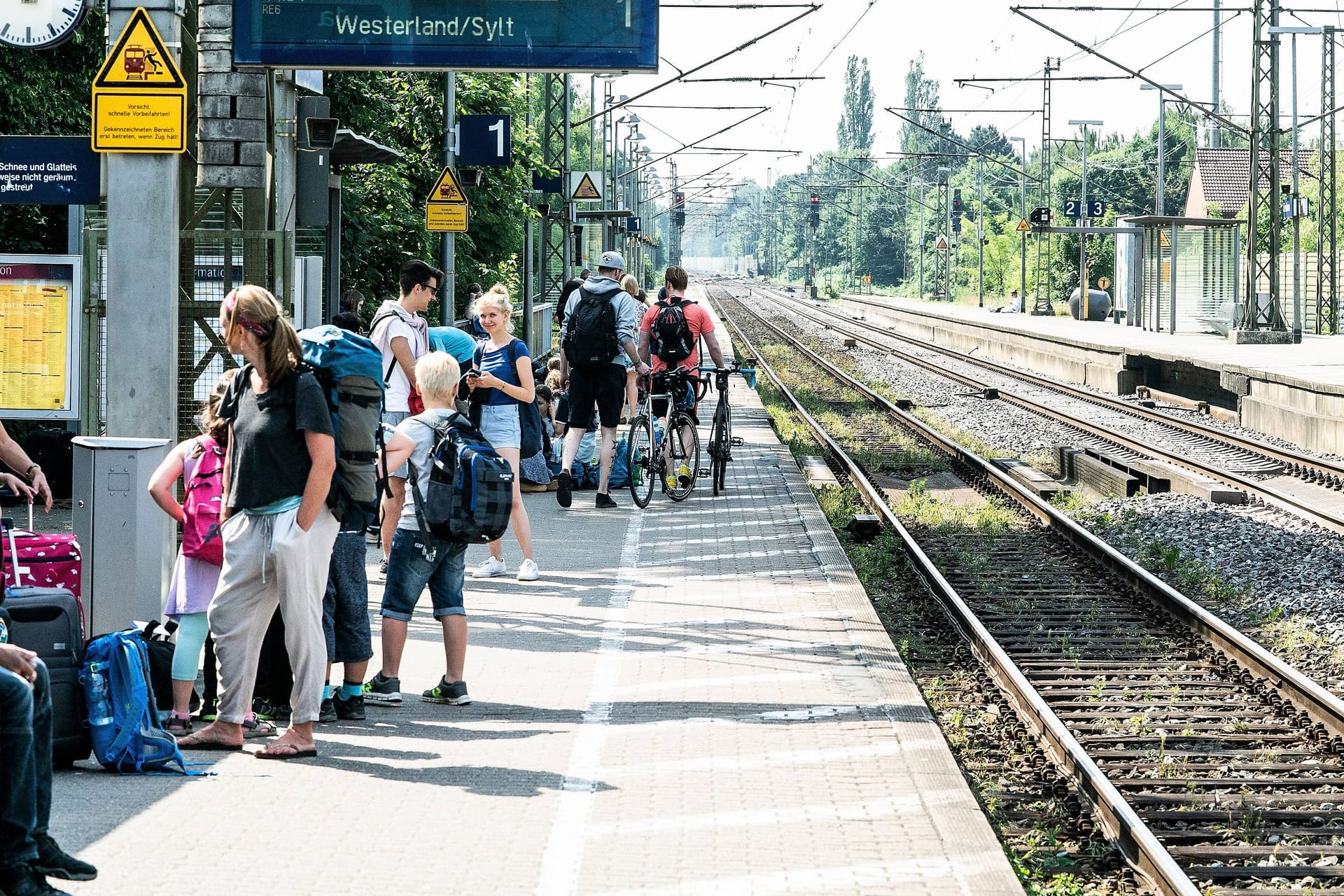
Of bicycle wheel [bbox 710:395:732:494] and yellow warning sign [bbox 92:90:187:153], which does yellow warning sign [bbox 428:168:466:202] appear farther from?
yellow warning sign [bbox 92:90:187:153]

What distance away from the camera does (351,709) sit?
7215 millimetres

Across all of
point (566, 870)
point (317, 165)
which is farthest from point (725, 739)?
point (317, 165)

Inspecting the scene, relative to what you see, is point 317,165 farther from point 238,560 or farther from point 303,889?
point 303,889

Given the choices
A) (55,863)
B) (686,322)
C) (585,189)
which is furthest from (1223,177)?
(55,863)

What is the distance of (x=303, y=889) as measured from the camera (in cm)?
489

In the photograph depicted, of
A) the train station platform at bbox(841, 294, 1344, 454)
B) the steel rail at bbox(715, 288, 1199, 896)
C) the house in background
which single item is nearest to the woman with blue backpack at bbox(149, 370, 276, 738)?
the steel rail at bbox(715, 288, 1199, 896)

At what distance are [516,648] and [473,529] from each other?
154 cm

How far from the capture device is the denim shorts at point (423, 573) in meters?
7.43

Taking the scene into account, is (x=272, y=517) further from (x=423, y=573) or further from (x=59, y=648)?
(x=423, y=573)

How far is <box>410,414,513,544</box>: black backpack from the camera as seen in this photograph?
23.9 feet

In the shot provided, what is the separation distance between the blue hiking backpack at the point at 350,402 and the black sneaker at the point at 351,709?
0.99m

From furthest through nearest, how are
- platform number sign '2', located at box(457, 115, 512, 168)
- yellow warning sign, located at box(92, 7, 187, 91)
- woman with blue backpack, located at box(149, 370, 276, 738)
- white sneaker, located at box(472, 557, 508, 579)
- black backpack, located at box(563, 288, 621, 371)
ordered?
platform number sign '2', located at box(457, 115, 512, 168)
black backpack, located at box(563, 288, 621, 371)
white sneaker, located at box(472, 557, 508, 579)
yellow warning sign, located at box(92, 7, 187, 91)
woman with blue backpack, located at box(149, 370, 276, 738)

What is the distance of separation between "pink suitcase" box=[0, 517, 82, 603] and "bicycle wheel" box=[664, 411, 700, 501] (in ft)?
25.5

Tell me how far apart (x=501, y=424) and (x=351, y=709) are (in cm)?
384
